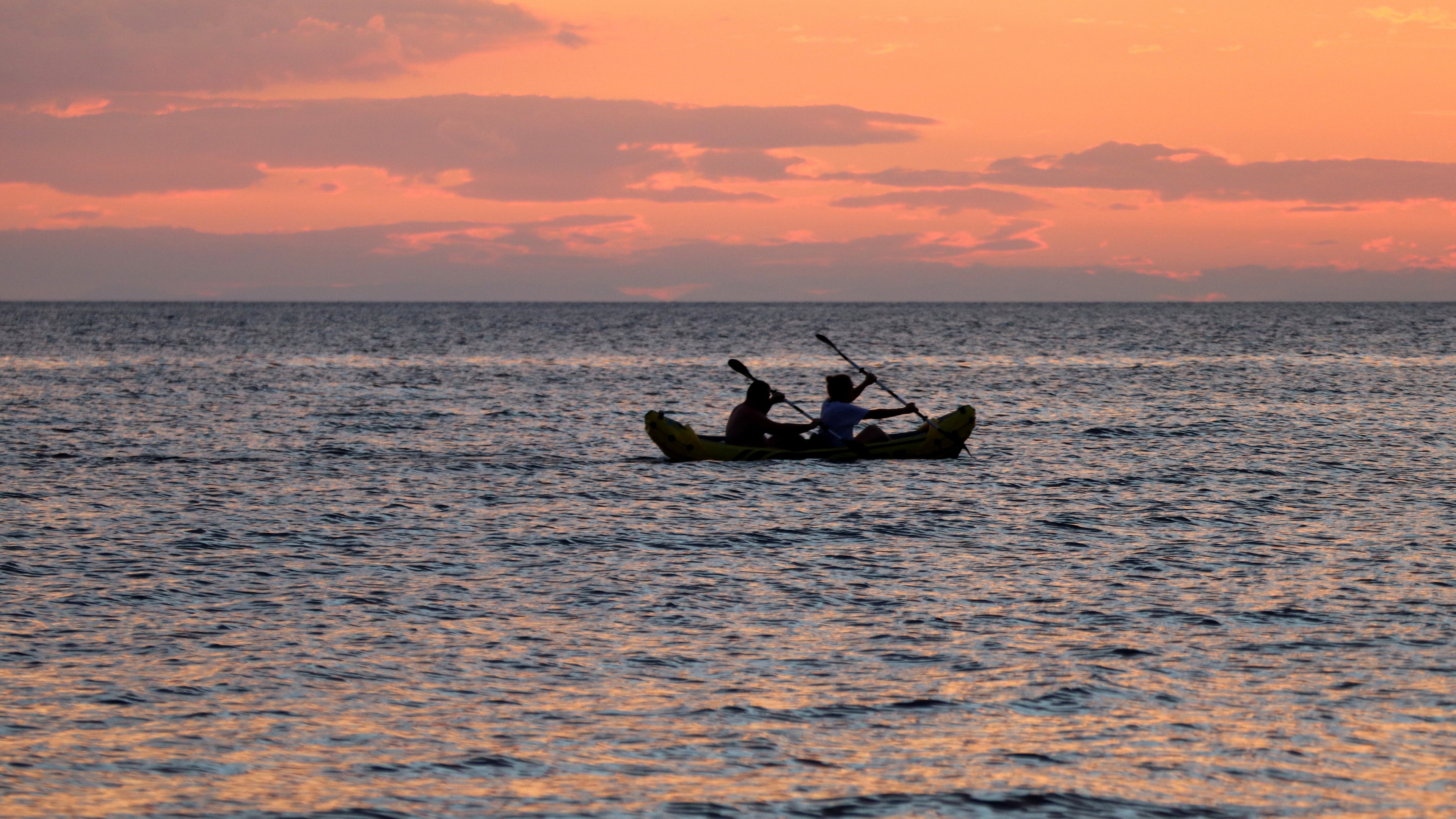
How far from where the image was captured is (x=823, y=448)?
21688 millimetres

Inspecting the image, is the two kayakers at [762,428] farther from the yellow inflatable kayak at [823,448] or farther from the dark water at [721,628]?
the dark water at [721,628]

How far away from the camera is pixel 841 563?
1316 cm

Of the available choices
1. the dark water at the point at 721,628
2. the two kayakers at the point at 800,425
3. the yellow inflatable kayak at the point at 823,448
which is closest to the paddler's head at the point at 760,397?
the two kayakers at the point at 800,425

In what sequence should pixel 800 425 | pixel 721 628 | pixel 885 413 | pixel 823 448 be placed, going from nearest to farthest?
pixel 721 628, pixel 885 413, pixel 800 425, pixel 823 448

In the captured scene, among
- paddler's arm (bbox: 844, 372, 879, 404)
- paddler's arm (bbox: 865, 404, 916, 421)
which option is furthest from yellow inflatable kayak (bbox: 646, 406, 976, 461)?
paddler's arm (bbox: 844, 372, 879, 404)

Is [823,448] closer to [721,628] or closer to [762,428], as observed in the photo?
[762,428]

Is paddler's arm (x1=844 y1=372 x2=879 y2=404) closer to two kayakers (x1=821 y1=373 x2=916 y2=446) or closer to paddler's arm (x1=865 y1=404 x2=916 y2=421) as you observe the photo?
two kayakers (x1=821 y1=373 x2=916 y2=446)

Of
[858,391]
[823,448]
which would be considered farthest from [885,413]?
[823,448]

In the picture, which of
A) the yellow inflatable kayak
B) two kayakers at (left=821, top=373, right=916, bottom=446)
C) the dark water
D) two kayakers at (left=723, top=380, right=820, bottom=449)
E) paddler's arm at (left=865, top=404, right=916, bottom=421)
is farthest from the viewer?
the yellow inflatable kayak

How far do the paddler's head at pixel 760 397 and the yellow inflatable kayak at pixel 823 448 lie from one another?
2.22 feet

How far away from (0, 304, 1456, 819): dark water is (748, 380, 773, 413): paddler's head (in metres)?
0.98

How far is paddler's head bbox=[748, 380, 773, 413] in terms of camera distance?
21.3 m

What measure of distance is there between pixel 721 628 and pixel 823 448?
449 inches

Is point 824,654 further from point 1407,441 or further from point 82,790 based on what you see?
point 1407,441
